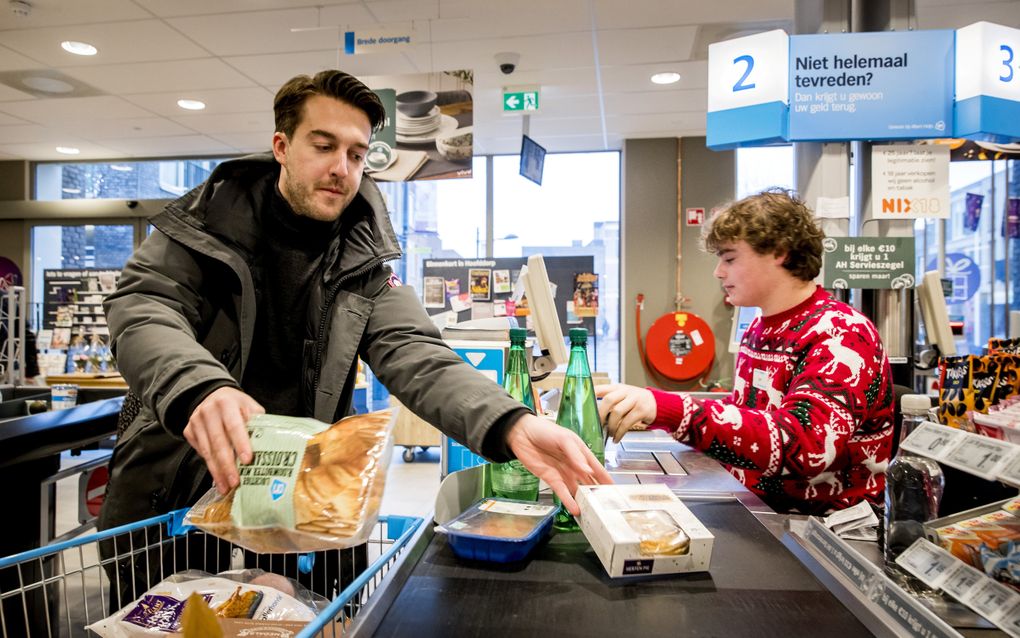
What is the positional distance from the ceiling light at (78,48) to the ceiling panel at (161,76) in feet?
0.80

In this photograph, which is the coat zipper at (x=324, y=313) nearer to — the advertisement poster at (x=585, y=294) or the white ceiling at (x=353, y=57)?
the white ceiling at (x=353, y=57)

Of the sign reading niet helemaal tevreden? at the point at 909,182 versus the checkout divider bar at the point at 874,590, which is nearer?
the checkout divider bar at the point at 874,590

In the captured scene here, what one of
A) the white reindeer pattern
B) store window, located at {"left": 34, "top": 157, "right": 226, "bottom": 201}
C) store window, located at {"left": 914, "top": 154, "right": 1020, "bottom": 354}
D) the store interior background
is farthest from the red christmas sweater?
store window, located at {"left": 34, "top": 157, "right": 226, "bottom": 201}

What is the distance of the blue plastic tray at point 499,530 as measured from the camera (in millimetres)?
873

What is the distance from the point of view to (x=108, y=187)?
25.9 feet

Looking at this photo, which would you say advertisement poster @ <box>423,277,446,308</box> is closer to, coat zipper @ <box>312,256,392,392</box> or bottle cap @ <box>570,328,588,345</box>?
coat zipper @ <box>312,256,392,392</box>

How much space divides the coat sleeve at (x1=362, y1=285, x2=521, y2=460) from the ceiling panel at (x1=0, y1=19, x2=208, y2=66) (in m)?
3.92

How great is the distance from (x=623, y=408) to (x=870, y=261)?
7.70 ft

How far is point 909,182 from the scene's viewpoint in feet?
9.91

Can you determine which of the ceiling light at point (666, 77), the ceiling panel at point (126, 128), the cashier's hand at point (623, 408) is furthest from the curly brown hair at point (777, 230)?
the ceiling panel at point (126, 128)

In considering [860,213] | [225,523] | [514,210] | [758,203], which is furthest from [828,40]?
[514,210]

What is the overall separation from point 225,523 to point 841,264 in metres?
3.04

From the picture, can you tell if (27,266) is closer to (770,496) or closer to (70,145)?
(70,145)

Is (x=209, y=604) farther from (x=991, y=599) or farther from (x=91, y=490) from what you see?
(x=91, y=490)
